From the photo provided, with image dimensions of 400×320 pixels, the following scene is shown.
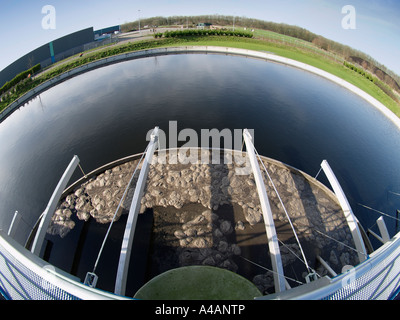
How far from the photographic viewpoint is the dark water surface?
20.5m

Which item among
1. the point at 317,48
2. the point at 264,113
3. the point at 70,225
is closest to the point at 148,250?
the point at 70,225

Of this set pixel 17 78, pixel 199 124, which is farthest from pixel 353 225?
pixel 17 78

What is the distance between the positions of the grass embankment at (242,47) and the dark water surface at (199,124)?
3615mm

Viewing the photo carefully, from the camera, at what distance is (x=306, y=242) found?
15422 mm

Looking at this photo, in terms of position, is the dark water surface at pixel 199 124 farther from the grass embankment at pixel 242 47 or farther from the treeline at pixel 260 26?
the treeline at pixel 260 26

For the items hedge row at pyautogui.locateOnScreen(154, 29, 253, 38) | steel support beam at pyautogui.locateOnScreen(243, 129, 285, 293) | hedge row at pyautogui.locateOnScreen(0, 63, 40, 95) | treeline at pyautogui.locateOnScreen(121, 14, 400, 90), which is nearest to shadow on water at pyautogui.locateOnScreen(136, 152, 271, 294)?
steel support beam at pyautogui.locateOnScreen(243, 129, 285, 293)

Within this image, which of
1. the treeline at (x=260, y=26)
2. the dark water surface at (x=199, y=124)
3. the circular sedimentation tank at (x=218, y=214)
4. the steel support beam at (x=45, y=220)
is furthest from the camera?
the treeline at (x=260, y=26)

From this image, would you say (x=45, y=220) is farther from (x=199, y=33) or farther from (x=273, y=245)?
(x=199, y=33)

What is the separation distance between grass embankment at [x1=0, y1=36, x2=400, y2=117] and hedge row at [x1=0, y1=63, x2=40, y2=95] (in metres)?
1.57

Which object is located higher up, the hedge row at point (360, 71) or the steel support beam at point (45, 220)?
the hedge row at point (360, 71)

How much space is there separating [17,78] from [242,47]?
155 feet

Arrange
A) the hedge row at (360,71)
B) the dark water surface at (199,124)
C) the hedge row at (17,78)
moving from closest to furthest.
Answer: the dark water surface at (199,124), the hedge row at (17,78), the hedge row at (360,71)

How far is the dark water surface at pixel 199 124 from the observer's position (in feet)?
67.4

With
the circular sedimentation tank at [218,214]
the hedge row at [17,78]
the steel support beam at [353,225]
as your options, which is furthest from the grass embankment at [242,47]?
the steel support beam at [353,225]
